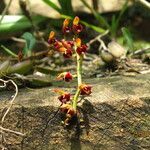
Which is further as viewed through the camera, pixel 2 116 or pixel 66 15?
pixel 66 15

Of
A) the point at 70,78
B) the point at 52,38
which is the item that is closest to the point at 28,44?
the point at 52,38

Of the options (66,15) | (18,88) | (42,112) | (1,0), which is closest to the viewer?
(42,112)

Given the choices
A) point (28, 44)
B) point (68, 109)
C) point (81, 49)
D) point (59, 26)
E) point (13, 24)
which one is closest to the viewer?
point (68, 109)

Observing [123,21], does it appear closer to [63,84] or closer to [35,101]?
[63,84]

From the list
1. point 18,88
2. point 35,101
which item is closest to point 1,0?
point 18,88

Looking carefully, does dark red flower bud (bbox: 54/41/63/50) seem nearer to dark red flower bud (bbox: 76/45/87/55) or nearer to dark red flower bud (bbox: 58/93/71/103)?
dark red flower bud (bbox: 76/45/87/55)

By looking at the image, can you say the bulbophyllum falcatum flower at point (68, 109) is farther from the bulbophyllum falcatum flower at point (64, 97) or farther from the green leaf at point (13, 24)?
the green leaf at point (13, 24)

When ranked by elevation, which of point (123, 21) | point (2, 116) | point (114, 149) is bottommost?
point (114, 149)

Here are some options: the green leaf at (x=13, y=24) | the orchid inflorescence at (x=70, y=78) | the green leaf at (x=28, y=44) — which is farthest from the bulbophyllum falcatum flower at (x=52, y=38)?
the green leaf at (x=13, y=24)

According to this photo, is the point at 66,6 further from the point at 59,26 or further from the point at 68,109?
the point at 68,109
